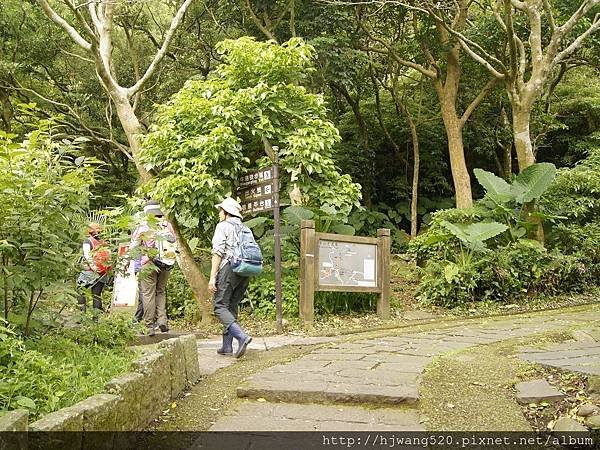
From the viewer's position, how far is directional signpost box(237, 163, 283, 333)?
23.6 ft

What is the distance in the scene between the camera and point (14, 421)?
82.9 inches

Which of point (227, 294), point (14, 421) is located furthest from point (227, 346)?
point (14, 421)

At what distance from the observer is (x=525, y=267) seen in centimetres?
927

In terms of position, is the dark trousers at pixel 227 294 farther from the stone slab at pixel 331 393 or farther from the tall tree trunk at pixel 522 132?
the tall tree trunk at pixel 522 132

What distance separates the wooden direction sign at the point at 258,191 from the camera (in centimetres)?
747

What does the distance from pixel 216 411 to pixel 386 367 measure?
1593 millimetres

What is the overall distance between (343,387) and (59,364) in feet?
6.24

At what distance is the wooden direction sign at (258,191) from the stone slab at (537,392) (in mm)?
4196

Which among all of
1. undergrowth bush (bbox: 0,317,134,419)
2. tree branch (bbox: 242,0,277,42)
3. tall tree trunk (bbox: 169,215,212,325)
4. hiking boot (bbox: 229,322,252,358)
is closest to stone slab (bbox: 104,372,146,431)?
undergrowth bush (bbox: 0,317,134,419)

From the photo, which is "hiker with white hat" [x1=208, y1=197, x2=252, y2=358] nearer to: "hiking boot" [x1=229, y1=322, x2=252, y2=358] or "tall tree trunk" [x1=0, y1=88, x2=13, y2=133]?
"hiking boot" [x1=229, y1=322, x2=252, y2=358]

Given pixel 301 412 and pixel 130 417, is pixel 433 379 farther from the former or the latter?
pixel 130 417

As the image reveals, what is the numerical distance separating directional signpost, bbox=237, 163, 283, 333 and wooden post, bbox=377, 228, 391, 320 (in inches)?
67.0

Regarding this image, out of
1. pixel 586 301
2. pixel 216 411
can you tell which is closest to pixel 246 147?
pixel 216 411

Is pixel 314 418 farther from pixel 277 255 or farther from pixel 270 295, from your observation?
pixel 270 295
